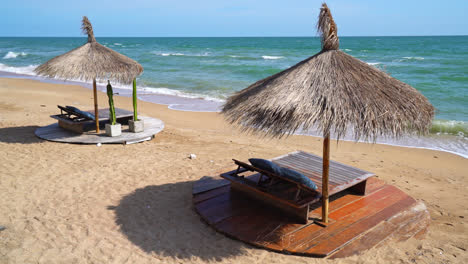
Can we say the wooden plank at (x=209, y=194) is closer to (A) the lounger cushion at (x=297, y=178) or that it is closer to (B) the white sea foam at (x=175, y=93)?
(A) the lounger cushion at (x=297, y=178)

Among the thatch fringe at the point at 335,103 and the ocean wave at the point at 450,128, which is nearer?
the thatch fringe at the point at 335,103

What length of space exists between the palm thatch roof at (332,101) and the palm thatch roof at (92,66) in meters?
4.60

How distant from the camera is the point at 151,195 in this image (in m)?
5.35

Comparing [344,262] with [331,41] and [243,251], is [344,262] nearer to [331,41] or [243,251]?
[243,251]

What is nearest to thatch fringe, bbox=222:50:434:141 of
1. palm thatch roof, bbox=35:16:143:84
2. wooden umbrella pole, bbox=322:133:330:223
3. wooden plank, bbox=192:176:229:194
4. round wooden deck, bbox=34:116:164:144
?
wooden umbrella pole, bbox=322:133:330:223

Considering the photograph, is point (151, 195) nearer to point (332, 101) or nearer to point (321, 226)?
point (321, 226)

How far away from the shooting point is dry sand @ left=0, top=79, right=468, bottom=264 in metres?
3.87

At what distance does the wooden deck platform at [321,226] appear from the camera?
12.7 feet

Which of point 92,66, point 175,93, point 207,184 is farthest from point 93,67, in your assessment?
Answer: point 175,93

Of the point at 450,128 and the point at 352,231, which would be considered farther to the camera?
the point at 450,128

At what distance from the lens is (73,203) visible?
500 cm

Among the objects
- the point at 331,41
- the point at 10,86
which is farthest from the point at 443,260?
the point at 10,86

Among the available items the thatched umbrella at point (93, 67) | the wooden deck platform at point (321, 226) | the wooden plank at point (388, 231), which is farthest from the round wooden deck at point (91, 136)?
the wooden plank at point (388, 231)

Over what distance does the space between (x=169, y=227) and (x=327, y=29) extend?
3.13 meters
